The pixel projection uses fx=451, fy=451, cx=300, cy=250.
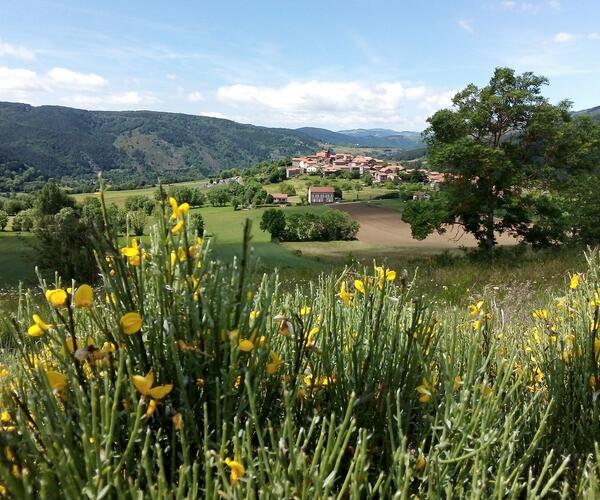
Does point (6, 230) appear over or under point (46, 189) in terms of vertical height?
under

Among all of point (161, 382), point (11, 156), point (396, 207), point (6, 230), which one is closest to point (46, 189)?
point (6, 230)

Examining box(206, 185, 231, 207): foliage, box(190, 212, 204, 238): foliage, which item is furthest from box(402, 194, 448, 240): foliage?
box(206, 185, 231, 207): foliage

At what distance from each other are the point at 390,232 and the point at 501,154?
24641 mm

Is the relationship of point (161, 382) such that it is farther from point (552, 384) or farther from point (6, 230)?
point (6, 230)

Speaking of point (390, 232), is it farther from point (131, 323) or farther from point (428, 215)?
point (131, 323)

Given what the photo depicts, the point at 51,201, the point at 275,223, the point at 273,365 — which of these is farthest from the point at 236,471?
the point at 275,223

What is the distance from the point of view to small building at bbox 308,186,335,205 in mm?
60125

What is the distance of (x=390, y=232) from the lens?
4050 centimetres

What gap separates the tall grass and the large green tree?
15.3 meters

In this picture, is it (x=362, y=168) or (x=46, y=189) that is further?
(x=362, y=168)

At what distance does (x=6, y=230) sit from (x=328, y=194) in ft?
121

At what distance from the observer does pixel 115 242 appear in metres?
1.13

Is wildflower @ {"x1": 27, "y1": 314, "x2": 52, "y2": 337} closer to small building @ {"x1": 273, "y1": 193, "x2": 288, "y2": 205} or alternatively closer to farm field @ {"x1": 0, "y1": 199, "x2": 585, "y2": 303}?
farm field @ {"x1": 0, "y1": 199, "x2": 585, "y2": 303}

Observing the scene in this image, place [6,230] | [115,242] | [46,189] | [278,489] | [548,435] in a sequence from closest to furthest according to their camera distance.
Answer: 1. [278,489]
2. [115,242]
3. [548,435]
4. [46,189]
5. [6,230]
